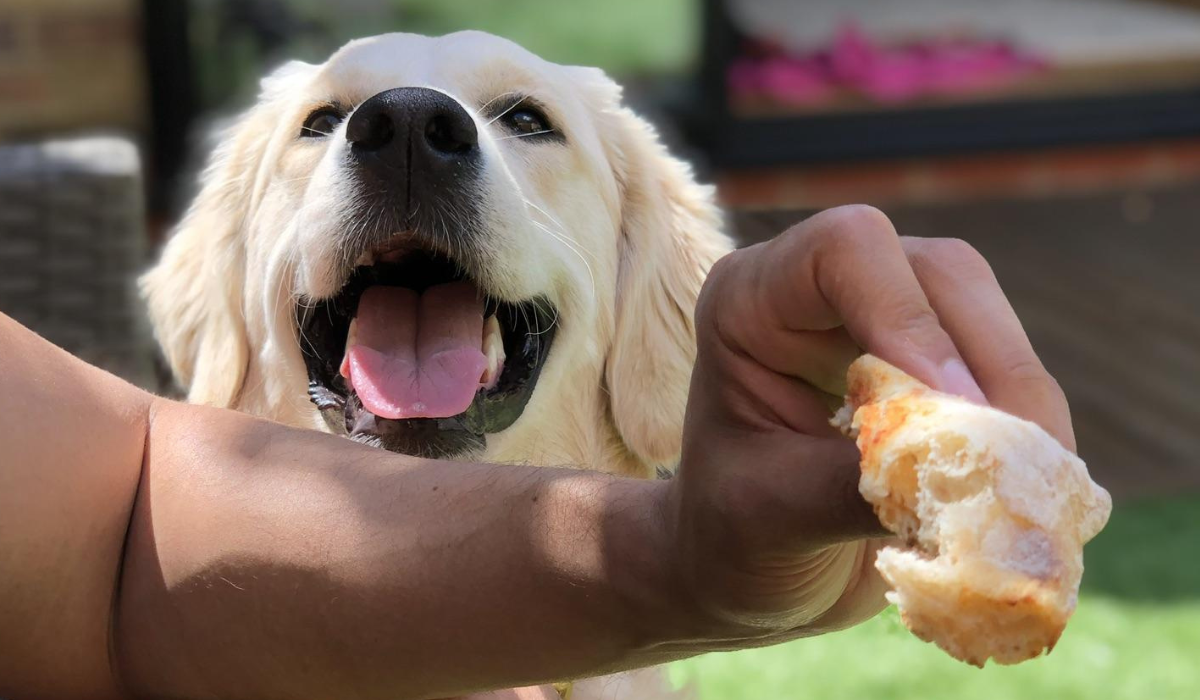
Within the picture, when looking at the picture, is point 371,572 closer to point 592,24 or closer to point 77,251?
point 77,251

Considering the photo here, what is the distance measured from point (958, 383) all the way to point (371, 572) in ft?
1.83

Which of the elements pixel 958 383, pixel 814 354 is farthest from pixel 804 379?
pixel 958 383

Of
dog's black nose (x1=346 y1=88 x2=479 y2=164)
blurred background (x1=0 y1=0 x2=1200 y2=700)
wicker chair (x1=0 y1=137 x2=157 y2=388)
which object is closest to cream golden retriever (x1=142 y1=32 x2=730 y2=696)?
dog's black nose (x1=346 y1=88 x2=479 y2=164)

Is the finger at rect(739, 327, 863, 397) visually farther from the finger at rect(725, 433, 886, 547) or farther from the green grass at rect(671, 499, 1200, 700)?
the green grass at rect(671, 499, 1200, 700)

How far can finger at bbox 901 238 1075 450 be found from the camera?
0.93 m

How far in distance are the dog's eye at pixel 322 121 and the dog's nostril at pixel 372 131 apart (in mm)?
225

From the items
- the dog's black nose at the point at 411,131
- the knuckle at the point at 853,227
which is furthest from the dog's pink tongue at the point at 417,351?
the knuckle at the point at 853,227

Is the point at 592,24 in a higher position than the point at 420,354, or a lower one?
lower

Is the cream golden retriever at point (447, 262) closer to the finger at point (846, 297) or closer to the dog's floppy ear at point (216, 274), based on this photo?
the dog's floppy ear at point (216, 274)

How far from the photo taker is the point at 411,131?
1.99m

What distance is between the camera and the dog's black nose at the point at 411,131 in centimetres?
194

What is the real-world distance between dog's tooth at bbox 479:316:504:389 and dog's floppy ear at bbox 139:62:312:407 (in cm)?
47

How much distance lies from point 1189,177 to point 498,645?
277 inches

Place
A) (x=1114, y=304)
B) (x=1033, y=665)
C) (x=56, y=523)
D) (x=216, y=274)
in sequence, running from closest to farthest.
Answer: (x=56, y=523)
(x=216, y=274)
(x=1033, y=665)
(x=1114, y=304)
